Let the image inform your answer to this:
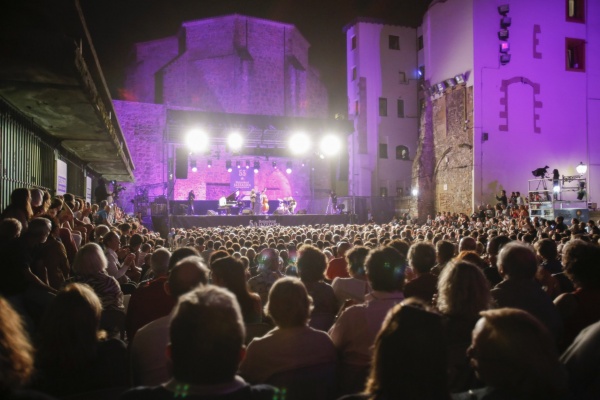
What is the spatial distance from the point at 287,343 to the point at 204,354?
0.95 meters

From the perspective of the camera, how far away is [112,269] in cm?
666

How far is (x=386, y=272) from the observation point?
3367 mm

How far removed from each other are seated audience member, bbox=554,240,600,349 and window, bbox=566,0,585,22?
30.3 meters

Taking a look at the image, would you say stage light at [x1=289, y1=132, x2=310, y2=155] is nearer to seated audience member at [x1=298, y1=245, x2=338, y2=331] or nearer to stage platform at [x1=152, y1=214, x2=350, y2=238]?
stage platform at [x1=152, y1=214, x2=350, y2=238]

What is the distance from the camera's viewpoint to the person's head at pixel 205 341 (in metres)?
1.72

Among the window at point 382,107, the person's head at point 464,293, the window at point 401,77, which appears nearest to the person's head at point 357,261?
the person's head at point 464,293

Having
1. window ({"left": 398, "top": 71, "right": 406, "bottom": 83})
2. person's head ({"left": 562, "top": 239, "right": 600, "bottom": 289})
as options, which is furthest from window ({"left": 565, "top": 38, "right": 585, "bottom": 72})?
person's head ({"left": 562, "top": 239, "right": 600, "bottom": 289})

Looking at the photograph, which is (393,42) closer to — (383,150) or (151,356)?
(383,150)

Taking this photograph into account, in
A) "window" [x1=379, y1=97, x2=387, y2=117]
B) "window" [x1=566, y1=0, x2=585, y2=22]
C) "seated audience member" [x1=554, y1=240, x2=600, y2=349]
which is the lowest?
"seated audience member" [x1=554, y1=240, x2=600, y2=349]

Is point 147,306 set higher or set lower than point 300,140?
lower

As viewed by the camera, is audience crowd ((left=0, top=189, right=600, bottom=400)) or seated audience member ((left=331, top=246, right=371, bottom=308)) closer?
audience crowd ((left=0, top=189, right=600, bottom=400))

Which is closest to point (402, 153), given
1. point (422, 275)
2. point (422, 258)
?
point (422, 258)

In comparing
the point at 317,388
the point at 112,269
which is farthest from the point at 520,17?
the point at 317,388

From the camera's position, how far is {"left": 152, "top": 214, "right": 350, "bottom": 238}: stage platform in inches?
898
